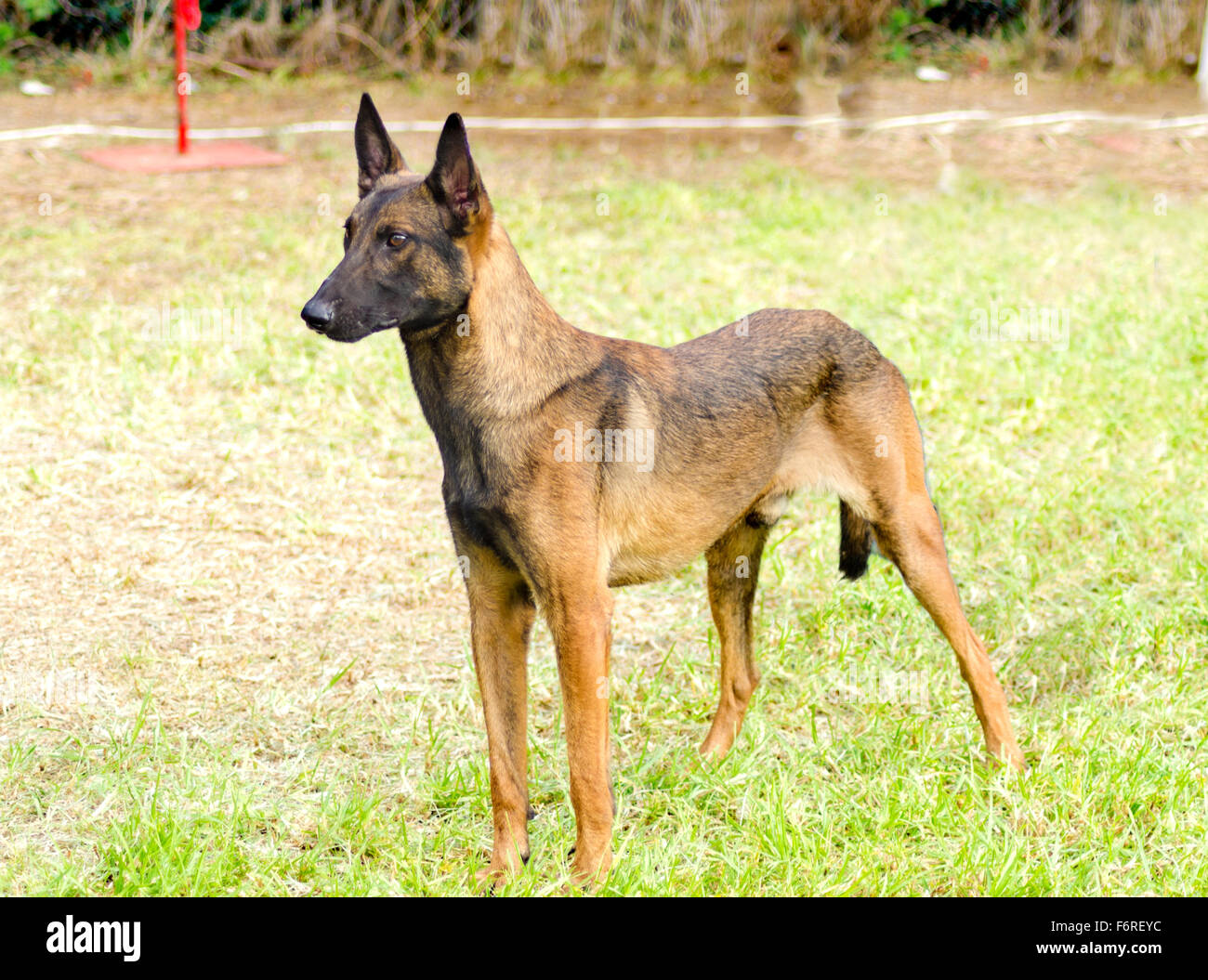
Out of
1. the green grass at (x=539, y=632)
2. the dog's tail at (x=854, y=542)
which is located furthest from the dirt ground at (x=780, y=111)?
the dog's tail at (x=854, y=542)

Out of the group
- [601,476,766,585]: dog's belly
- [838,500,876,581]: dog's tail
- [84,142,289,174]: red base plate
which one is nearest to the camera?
[601,476,766,585]: dog's belly

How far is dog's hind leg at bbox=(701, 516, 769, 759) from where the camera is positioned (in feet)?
14.4

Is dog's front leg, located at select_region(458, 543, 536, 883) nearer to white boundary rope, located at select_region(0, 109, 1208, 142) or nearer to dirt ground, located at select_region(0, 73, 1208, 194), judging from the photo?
dirt ground, located at select_region(0, 73, 1208, 194)

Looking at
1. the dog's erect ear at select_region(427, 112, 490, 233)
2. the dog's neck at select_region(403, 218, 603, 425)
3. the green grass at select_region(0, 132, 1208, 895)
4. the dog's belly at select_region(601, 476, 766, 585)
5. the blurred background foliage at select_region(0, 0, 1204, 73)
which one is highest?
the blurred background foliage at select_region(0, 0, 1204, 73)

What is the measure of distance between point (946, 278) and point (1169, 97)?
854 cm

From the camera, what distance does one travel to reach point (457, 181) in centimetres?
334

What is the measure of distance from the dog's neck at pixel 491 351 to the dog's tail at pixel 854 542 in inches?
52.6

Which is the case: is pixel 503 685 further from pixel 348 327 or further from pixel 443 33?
pixel 443 33

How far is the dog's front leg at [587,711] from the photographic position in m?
3.50

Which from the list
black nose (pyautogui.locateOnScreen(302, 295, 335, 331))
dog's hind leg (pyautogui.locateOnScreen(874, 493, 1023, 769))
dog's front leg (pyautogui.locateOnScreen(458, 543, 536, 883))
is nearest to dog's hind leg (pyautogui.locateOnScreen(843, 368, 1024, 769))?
dog's hind leg (pyautogui.locateOnScreen(874, 493, 1023, 769))

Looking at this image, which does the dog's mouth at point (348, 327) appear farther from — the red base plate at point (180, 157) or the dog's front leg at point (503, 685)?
the red base plate at point (180, 157)

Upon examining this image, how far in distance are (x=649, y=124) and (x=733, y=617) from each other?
10703 millimetres

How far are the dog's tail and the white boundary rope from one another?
9731 millimetres

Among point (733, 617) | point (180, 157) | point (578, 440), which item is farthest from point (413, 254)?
point (180, 157)
